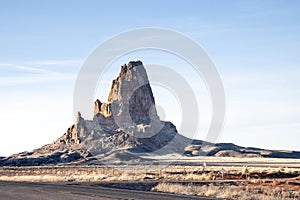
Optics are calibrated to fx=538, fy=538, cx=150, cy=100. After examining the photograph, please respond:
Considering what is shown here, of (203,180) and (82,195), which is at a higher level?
(203,180)

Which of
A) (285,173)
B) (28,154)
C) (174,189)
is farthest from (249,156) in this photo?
(174,189)

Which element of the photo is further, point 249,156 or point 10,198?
point 249,156

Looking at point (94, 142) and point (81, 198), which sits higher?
point (94, 142)

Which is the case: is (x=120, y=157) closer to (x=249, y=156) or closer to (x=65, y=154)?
(x=65, y=154)

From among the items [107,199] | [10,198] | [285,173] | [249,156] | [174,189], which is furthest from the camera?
[249,156]

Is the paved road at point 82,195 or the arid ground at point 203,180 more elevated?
the arid ground at point 203,180

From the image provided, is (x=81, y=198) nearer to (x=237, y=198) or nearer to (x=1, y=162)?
(x=237, y=198)

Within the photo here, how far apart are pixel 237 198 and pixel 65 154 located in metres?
148

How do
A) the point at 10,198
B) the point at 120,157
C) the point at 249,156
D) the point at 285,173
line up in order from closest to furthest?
the point at 10,198, the point at 285,173, the point at 120,157, the point at 249,156

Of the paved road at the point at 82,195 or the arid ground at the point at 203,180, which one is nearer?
the paved road at the point at 82,195

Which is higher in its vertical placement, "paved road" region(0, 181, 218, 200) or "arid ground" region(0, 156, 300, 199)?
"arid ground" region(0, 156, 300, 199)

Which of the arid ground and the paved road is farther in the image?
the arid ground

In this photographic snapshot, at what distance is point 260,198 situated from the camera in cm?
2748

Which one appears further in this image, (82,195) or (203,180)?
(203,180)
